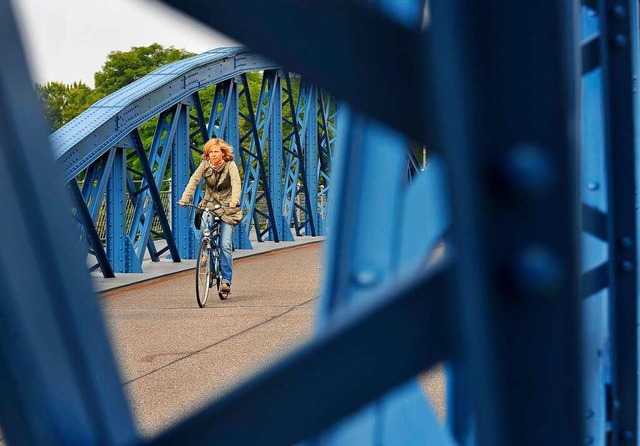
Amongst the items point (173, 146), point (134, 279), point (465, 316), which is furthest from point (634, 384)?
point (173, 146)

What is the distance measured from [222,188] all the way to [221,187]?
0.03 meters

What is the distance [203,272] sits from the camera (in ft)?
39.8

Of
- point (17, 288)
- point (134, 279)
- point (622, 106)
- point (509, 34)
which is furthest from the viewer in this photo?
point (134, 279)

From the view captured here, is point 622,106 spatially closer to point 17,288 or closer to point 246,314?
point 17,288

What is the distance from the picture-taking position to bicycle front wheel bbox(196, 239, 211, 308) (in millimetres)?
11859

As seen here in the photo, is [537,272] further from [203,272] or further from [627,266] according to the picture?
[203,272]

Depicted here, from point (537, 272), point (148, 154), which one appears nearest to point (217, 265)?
point (148, 154)

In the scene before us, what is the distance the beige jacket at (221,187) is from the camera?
1221cm

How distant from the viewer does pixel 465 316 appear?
2.40 feet

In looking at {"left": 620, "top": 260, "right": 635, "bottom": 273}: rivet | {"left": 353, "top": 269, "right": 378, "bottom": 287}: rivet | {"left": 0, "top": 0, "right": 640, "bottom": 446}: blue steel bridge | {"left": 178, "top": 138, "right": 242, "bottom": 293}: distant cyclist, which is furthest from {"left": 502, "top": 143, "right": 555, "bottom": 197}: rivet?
{"left": 178, "top": 138, "right": 242, "bottom": 293}: distant cyclist

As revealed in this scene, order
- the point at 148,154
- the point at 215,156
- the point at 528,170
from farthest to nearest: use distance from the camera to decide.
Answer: the point at 148,154 → the point at 215,156 → the point at 528,170

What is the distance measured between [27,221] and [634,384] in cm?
160

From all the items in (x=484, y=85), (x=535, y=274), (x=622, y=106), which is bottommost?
(x=622, y=106)

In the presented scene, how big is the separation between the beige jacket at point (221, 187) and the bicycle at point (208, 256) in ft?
0.26
